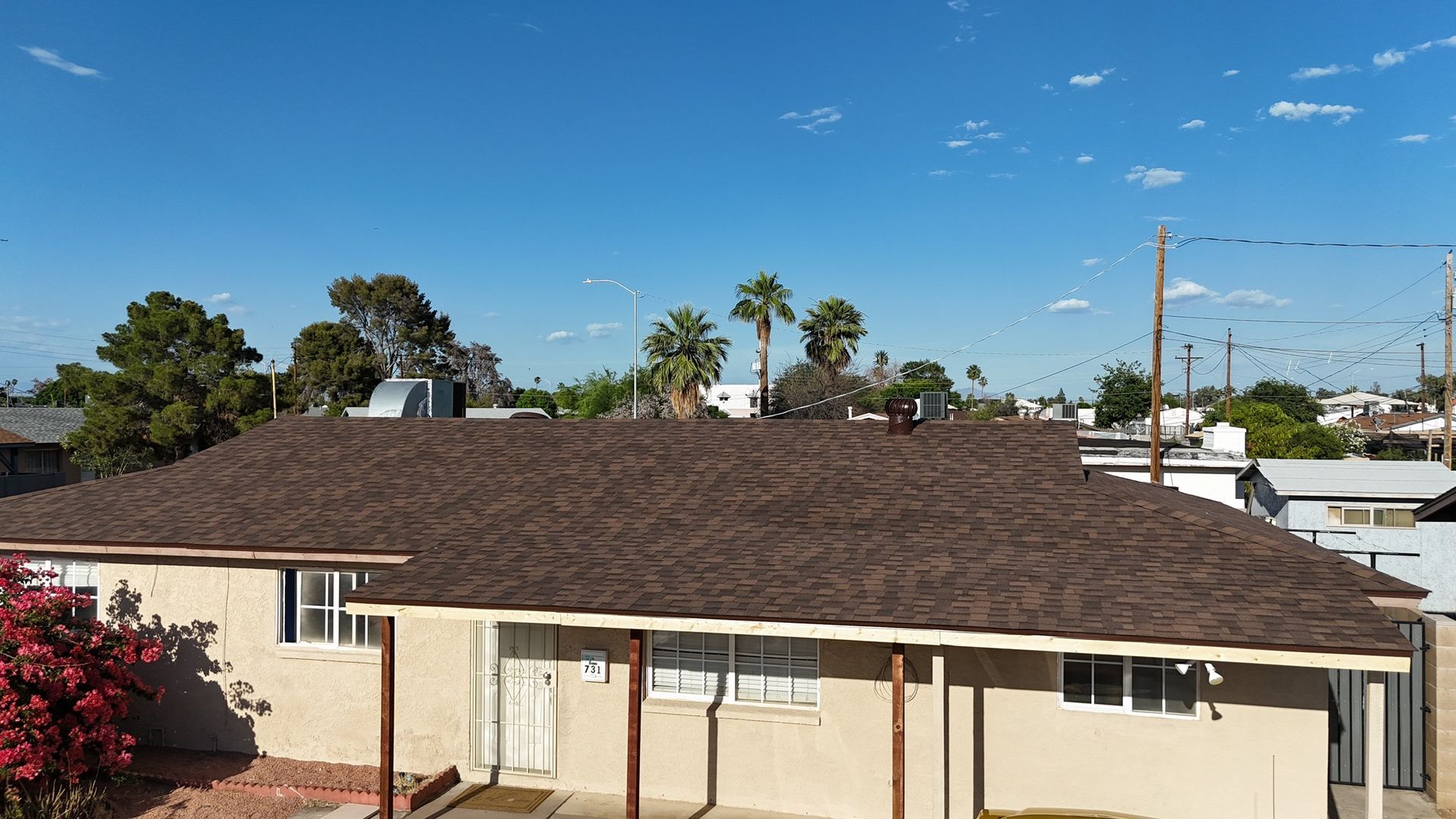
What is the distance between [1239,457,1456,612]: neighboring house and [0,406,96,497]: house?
46730 millimetres

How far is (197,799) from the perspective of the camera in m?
9.66

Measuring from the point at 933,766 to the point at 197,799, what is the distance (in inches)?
312

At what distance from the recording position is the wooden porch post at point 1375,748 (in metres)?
7.78

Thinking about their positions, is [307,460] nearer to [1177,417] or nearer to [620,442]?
[620,442]

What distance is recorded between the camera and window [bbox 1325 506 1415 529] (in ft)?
75.1

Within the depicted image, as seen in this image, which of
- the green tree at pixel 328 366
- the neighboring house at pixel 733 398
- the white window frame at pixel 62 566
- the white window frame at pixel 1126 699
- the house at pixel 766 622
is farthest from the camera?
the neighboring house at pixel 733 398

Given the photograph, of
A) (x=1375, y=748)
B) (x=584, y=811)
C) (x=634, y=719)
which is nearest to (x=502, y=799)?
(x=584, y=811)

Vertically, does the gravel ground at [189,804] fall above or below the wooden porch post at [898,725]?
below

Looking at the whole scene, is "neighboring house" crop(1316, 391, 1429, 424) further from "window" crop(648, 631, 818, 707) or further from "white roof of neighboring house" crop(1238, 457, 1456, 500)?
"window" crop(648, 631, 818, 707)

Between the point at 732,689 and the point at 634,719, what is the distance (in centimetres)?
158

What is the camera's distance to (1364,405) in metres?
112

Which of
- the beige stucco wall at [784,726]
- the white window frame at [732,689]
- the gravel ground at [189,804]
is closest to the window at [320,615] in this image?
the beige stucco wall at [784,726]

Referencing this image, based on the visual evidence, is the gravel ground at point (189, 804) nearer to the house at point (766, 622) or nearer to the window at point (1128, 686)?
the house at point (766, 622)

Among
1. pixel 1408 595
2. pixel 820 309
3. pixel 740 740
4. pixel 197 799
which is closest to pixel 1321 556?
pixel 1408 595
